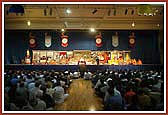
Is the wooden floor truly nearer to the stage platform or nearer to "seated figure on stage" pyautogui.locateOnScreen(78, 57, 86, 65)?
the stage platform

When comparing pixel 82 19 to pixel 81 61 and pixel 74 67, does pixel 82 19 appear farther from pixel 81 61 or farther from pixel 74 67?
pixel 81 61

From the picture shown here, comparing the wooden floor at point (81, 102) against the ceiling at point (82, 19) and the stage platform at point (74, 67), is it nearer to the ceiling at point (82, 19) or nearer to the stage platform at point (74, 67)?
the ceiling at point (82, 19)

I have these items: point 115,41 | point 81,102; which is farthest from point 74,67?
point 81,102

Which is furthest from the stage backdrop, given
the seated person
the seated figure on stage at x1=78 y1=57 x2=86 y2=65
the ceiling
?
the seated person

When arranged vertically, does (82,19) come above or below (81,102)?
above

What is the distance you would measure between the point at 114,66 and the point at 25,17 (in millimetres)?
6137

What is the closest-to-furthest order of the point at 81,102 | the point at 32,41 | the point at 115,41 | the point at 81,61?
the point at 81,102 < the point at 81,61 < the point at 32,41 < the point at 115,41

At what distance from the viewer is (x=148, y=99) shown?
627 cm

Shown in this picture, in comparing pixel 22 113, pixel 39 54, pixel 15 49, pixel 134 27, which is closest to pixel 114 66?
pixel 134 27

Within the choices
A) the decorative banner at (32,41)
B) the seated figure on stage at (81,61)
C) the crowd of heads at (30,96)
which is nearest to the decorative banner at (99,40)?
the seated figure on stage at (81,61)

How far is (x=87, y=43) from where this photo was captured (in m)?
19.9

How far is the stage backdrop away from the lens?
65.0ft

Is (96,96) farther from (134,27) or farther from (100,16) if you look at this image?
(134,27)

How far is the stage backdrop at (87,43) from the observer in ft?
65.0
